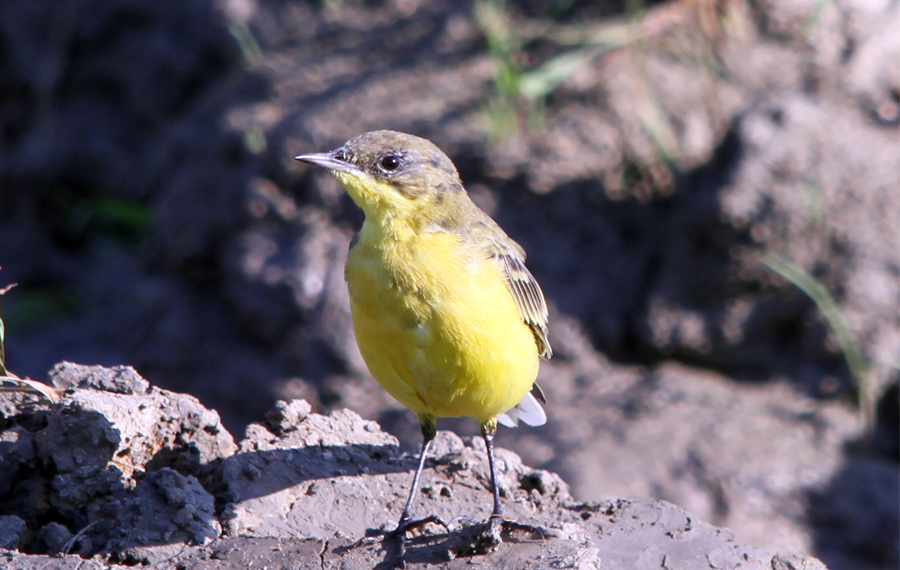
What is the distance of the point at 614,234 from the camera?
30.1 ft

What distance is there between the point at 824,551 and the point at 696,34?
467 cm

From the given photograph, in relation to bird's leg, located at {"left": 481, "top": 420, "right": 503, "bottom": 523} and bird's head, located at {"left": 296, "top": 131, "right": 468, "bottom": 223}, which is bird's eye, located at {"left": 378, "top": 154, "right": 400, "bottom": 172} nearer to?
bird's head, located at {"left": 296, "top": 131, "right": 468, "bottom": 223}

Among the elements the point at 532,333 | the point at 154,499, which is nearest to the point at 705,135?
the point at 532,333

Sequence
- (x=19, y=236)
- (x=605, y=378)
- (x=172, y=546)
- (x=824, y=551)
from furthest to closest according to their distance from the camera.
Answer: (x=19, y=236)
(x=605, y=378)
(x=824, y=551)
(x=172, y=546)

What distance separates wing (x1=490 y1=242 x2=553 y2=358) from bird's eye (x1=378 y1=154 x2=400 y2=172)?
618 millimetres

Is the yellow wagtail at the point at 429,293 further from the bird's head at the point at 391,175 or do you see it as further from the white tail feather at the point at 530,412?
the white tail feather at the point at 530,412

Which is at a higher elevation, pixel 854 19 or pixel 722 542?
pixel 854 19

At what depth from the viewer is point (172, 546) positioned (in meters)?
4.34

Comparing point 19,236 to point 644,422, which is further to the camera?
point 19,236

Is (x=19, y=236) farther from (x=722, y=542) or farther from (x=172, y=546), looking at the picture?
(x=722, y=542)

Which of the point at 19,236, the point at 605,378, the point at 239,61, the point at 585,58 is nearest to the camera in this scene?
the point at 605,378

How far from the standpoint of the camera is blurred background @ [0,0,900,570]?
26.6ft

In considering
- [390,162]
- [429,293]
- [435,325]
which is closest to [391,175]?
[390,162]

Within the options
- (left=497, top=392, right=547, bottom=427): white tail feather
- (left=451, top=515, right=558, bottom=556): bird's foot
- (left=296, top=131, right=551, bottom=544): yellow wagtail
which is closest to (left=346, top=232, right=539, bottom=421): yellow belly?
(left=296, top=131, right=551, bottom=544): yellow wagtail
